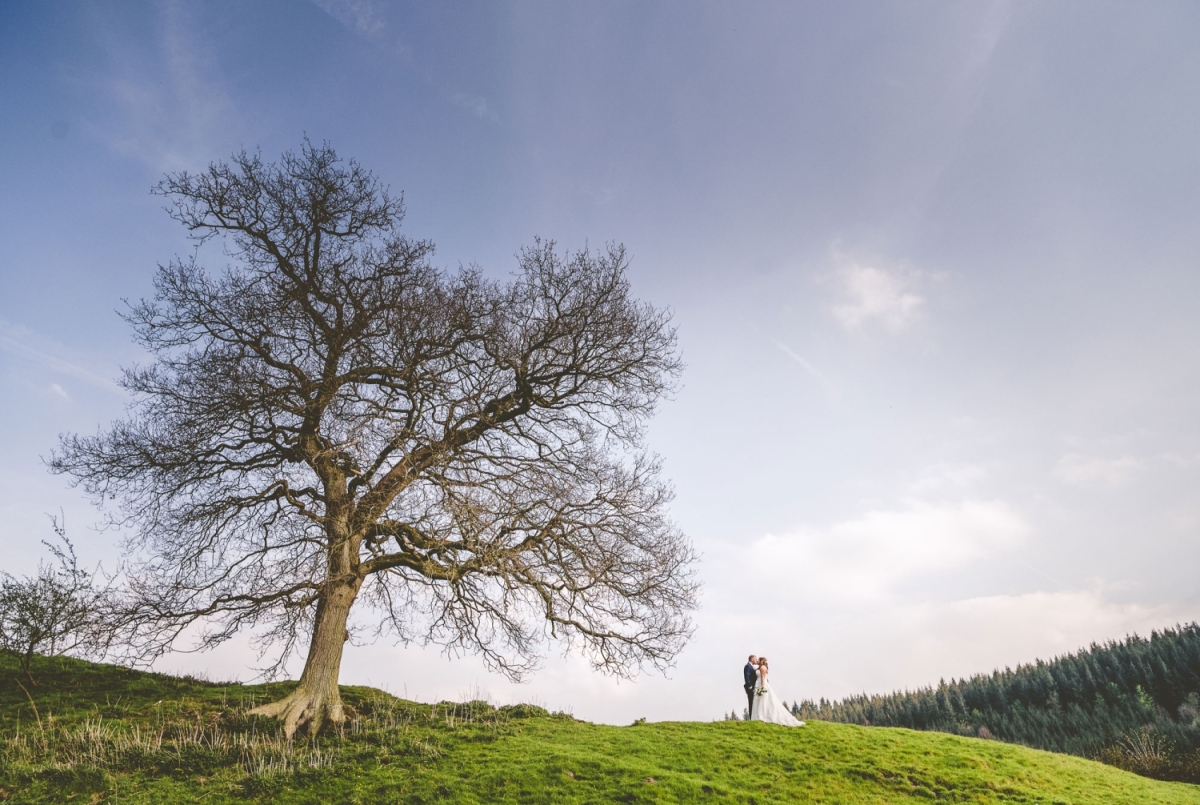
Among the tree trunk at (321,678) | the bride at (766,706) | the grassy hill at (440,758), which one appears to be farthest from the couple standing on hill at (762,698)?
the tree trunk at (321,678)

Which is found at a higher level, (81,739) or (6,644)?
(6,644)

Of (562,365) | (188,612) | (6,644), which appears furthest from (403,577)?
(6,644)

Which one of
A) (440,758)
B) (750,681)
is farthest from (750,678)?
(440,758)

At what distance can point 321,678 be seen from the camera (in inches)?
456

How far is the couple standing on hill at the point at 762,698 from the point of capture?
52.0 feet

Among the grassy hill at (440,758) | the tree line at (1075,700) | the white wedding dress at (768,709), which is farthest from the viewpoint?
the tree line at (1075,700)

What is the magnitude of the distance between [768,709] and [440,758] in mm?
9760

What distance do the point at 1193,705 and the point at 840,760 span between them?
2399 inches

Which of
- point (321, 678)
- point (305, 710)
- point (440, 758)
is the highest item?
point (321, 678)

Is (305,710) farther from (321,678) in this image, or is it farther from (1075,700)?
(1075,700)

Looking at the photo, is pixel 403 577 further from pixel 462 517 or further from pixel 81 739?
pixel 81 739

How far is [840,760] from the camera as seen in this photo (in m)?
12.1

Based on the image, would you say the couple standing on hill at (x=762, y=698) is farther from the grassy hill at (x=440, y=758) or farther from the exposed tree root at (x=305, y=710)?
the exposed tree root at (x=305, y=710)

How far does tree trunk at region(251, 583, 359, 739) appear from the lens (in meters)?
11.0
